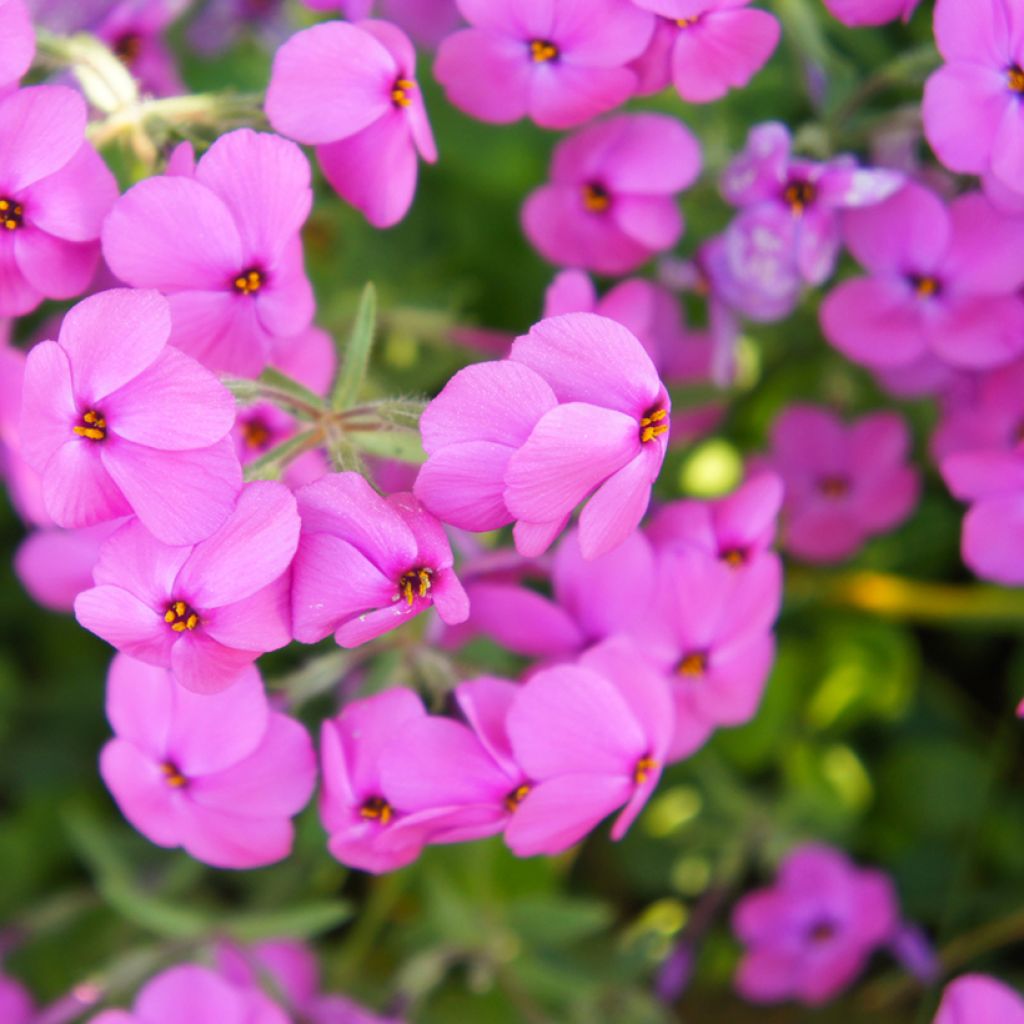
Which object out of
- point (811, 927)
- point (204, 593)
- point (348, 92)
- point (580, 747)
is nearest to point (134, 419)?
point (204, 593)

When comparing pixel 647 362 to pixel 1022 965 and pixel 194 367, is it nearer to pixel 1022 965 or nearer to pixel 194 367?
pixel 194 367

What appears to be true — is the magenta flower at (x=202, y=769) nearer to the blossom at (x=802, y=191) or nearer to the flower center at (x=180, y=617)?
the flower center at (x=180, y=617)

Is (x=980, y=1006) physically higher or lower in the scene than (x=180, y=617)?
lower

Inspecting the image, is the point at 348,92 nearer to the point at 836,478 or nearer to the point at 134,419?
the point at 134,419

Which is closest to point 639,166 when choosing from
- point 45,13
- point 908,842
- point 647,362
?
point 647,362

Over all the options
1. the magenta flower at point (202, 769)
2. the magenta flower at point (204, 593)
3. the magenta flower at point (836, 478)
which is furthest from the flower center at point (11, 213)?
the magenta flower at point (836, 478)

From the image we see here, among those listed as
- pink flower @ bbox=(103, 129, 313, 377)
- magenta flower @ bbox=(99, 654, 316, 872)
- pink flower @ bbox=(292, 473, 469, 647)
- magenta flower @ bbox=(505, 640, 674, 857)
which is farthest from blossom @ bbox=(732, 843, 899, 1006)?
pink flower @ bbox=(103, 129, 313, 377)

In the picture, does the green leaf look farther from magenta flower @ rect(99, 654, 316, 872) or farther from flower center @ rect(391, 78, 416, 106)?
magenta flower @ rect(99, 654, 316, 872)
